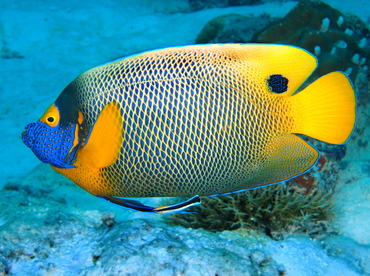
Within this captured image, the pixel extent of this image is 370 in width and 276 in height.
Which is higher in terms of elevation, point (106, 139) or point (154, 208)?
point (106, 139)

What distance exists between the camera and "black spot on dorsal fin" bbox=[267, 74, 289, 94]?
4.71 feet

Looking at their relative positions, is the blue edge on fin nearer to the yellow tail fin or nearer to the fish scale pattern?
the fish scale pattern

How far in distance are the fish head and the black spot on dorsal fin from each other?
1022mm

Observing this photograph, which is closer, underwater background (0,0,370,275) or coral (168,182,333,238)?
underwater background (0,0,370,275)

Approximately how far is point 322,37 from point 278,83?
12.0 feet

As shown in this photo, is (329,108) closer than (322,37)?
Yes

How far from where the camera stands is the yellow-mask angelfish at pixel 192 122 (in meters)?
1.37

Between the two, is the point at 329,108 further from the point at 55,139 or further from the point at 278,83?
the point at 55,139

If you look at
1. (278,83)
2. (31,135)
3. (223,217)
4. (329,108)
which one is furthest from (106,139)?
(223,217)

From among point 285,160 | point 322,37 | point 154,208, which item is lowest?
point 154,208

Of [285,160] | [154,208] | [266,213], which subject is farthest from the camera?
[266,213]

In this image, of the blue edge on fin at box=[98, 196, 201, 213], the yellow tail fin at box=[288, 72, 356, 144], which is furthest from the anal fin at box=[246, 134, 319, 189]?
the blue edge on fin at box=[98, 196, 201, 213]

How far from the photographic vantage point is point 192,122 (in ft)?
4.50

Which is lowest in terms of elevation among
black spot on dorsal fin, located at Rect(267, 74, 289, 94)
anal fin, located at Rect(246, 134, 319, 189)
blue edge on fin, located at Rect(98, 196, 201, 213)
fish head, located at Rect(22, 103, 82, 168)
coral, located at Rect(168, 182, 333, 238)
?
coral, located at Rect(168, 182, 333, 238)
